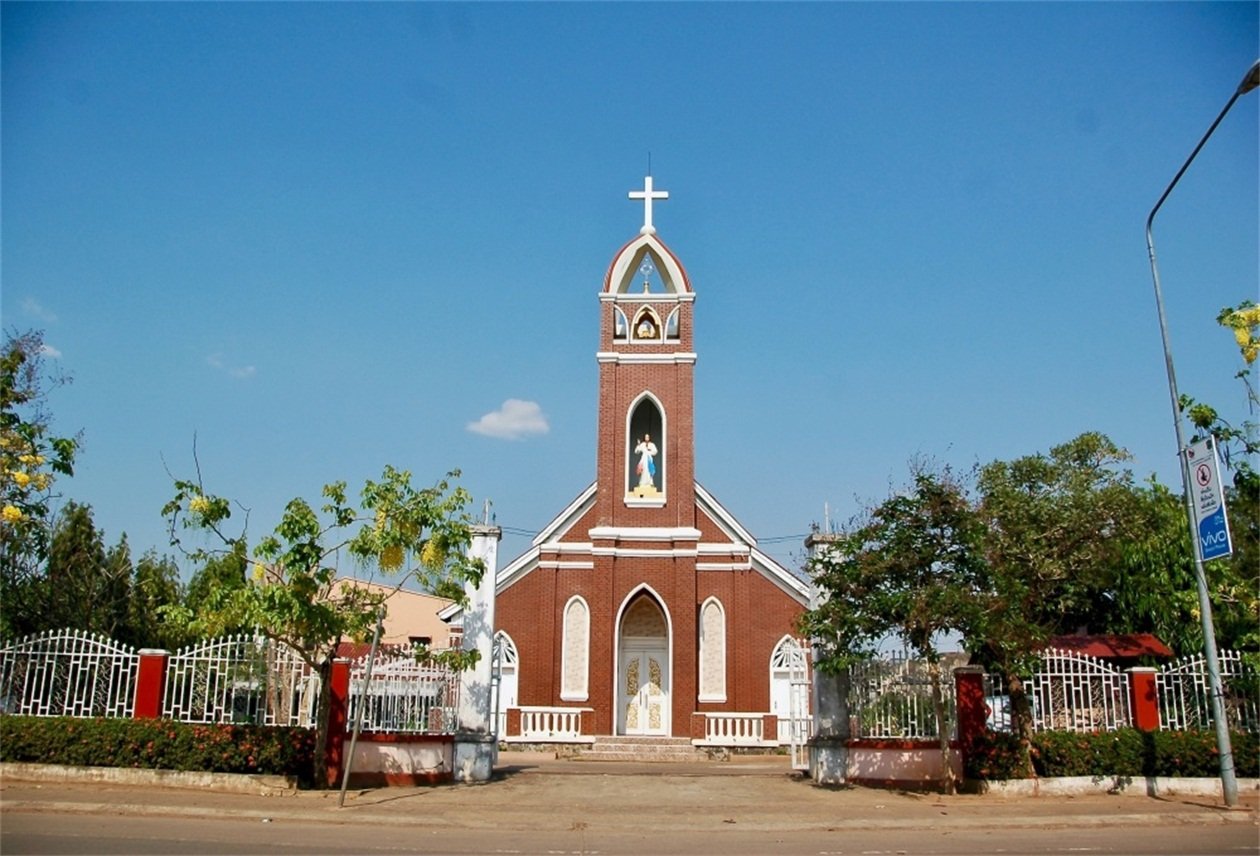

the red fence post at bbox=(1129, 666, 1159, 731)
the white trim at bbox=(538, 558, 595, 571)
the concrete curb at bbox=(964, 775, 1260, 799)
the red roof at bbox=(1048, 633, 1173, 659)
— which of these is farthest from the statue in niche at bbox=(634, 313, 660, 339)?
the concrete curb at bbox=(964, 775, 1260, 799)

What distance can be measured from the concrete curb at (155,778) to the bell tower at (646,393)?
14637 mm

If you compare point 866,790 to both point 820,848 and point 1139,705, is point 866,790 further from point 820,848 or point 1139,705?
point 820,848

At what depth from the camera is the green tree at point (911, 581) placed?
51.7 feet

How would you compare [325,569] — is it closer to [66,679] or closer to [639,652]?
[66,679]

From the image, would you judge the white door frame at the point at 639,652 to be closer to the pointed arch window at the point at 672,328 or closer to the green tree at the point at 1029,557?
the pointed arch window at the point at 672,328

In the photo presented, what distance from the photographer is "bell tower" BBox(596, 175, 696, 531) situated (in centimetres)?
2958

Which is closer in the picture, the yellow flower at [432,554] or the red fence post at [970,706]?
the yellow flower at [432,554]

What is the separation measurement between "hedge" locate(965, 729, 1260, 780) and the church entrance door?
13683mm

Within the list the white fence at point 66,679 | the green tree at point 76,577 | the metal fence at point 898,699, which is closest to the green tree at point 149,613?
the green tree at point 76,577

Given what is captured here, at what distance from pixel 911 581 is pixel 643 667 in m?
14.3

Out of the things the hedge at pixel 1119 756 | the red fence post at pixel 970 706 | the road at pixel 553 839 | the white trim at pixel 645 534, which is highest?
the white trim at pixel 645 534

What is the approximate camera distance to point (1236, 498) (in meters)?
25.6

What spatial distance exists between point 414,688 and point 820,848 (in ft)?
27.3

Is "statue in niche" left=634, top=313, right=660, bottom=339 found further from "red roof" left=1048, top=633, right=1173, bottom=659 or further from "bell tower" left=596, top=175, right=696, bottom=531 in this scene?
"red roof" left=1048, top=633, right=1173, bottom=659
